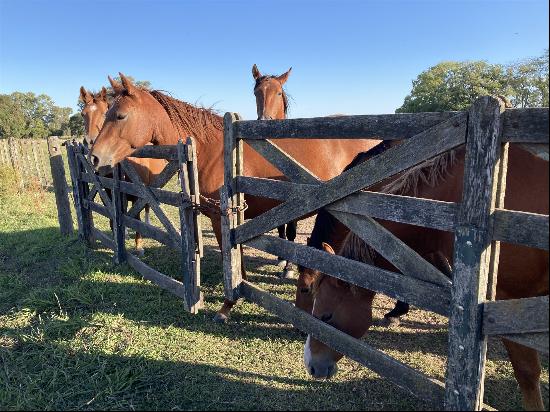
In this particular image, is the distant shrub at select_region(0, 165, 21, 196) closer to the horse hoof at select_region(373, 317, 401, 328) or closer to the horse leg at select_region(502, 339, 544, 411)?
the horse hoof at select_region(373, 317, 401, 328)

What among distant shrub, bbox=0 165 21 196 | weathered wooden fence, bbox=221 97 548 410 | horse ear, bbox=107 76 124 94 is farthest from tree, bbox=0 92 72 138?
weathered wooden fence, bbox=221 97 548 410

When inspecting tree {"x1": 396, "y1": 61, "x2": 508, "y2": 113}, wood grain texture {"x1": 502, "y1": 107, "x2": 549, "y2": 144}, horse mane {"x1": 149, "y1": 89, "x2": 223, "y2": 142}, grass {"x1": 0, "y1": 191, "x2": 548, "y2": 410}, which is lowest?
grass {"x1": 0, "y1": 191, "x2": 548, "y2": 410}

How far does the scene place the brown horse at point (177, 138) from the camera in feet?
14.3

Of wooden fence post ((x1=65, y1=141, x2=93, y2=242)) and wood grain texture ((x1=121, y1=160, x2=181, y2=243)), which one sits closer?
wood grain texture ((x1=121, y1=160, x2=181, y2=243))

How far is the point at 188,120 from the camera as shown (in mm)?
4680

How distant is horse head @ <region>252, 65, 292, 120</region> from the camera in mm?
6457

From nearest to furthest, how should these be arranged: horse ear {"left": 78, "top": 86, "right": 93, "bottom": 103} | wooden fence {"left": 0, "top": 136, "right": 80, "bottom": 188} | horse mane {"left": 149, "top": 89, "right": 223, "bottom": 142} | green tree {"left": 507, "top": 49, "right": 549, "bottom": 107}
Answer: green tree {"left": 507, "top": 49, "right": 549, "bottom": 107} → horse mane {"left": 149, "top": 89, "right": 223, "bottom": 142} → horse ear {"left": 78, "top": 86, "right": 93, "bottom": 103} → wooden fence {"left": 0, "top": 136, "right": 80, "bottom": 188}

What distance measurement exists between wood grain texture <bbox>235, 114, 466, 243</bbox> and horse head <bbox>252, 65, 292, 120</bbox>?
3764 mm

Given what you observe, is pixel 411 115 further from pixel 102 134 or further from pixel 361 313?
pixel 102 134

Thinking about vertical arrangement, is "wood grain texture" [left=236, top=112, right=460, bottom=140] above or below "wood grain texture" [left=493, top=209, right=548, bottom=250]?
above

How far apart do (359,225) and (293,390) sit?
1.53m

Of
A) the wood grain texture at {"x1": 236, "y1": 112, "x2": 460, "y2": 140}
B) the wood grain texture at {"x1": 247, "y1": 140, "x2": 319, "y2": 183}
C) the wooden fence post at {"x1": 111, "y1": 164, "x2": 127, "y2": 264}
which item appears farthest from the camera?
the wooden fence post at {"x1": 111, "y1": 164, "x2": 127, "y2": 264}

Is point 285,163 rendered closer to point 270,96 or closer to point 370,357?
point 370,357

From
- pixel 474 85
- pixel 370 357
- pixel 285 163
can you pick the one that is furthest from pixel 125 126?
pixel 474 85
